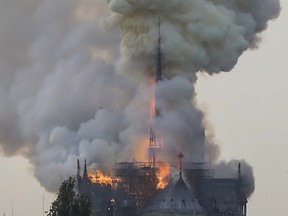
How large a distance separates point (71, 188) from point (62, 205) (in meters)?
2.13

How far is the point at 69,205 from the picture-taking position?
196 meters

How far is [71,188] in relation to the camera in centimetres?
19625

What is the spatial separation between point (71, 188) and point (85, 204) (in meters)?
2.73

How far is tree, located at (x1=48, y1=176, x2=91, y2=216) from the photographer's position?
7667 inches

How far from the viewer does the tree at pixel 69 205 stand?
7667 inches

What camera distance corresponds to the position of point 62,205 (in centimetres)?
19562

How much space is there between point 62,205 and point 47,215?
3.29 meters

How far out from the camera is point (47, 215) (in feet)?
650

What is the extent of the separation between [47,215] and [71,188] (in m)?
4.48

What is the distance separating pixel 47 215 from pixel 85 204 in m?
5.61

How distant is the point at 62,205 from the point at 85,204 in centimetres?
267

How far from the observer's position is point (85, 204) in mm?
194750
